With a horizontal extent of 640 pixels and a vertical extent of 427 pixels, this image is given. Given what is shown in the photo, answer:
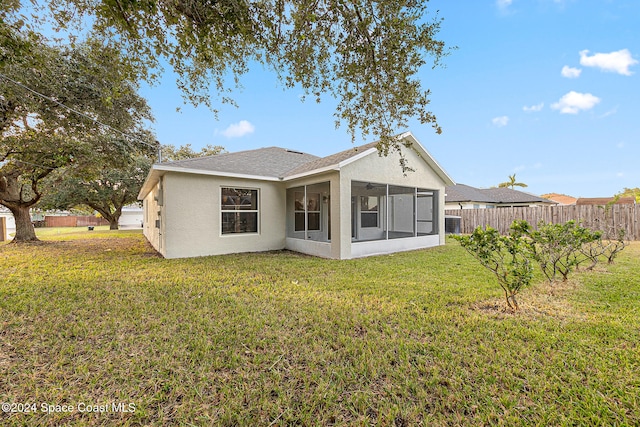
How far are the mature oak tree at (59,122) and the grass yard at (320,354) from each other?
5773 mm

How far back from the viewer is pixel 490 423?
1.90 m

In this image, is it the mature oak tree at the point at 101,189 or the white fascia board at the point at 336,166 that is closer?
the white fascia board at the point at 336,166

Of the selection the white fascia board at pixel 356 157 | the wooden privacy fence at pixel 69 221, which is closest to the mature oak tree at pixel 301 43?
the white fascia board at pixel 356 157

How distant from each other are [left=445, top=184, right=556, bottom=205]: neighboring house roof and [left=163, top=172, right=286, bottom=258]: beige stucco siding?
16635 millimetres

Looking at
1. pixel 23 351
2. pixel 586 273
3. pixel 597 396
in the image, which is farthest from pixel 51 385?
pixel 586 273

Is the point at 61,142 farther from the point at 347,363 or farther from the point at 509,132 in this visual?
the point at 509,132

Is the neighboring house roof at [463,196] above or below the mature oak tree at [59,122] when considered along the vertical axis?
below

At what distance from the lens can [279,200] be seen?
10047 mm

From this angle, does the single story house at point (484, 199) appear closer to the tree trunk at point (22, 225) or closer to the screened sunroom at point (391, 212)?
the screened sunroom at point (391, 212)

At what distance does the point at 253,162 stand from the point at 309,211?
296cm

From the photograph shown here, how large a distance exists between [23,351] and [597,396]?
538cm

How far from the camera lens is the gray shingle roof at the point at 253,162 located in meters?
8.76

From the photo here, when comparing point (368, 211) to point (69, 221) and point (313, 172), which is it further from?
point (69, 221)

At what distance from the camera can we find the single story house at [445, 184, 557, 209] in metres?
20.8
